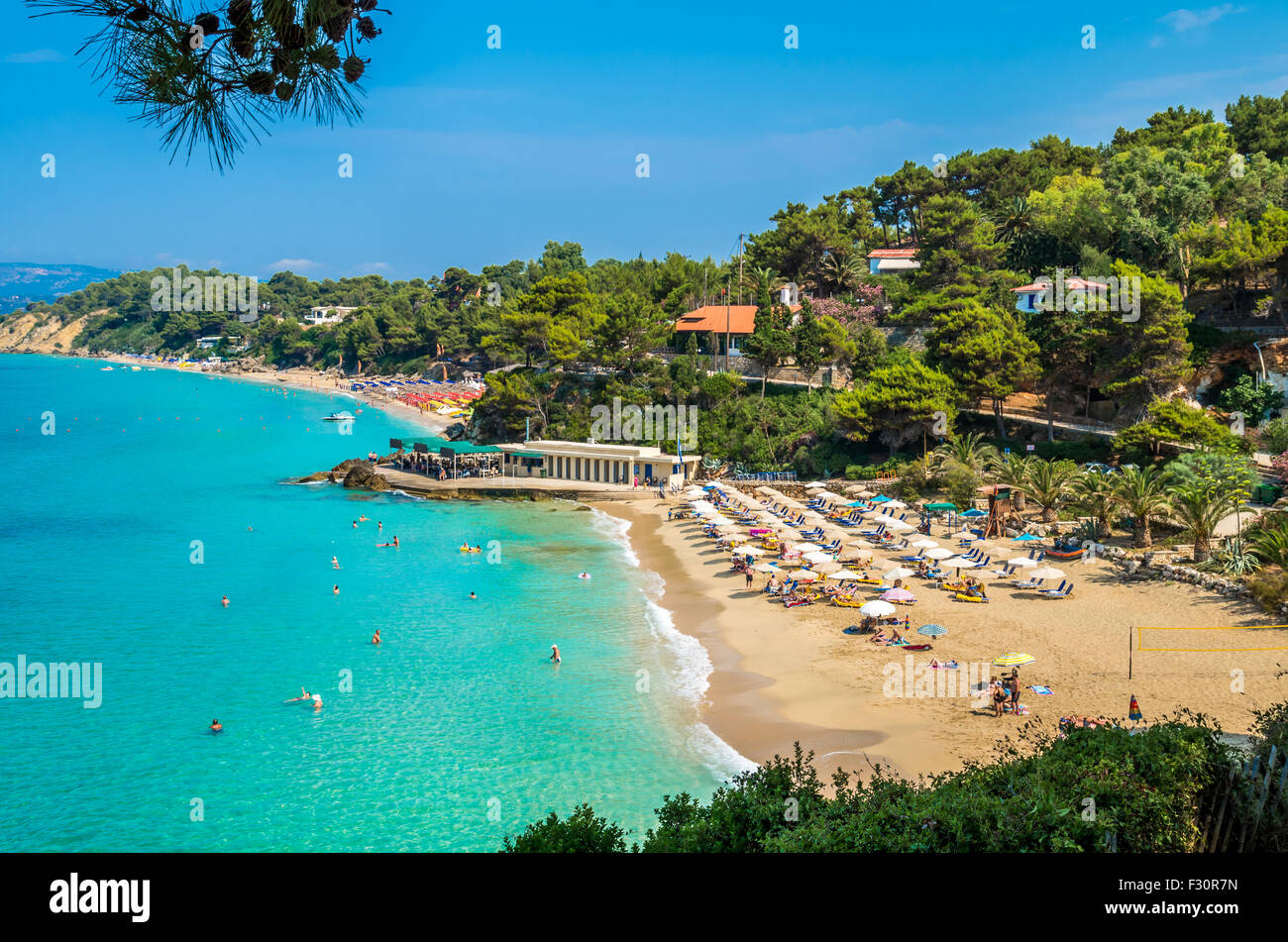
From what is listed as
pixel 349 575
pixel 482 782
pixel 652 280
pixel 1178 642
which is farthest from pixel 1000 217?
pixel 482 782

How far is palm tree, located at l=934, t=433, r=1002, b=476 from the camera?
43281mm

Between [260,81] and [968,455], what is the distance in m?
42.6

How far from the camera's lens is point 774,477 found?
54.2 m

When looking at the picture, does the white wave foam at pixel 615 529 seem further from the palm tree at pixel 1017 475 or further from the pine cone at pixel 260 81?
the pine cone at pixel 260 81

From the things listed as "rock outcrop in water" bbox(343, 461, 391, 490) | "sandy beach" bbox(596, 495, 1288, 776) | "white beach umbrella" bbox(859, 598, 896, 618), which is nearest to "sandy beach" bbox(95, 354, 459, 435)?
"rock outcrop in water" bbox(343, 461, 391, 490)

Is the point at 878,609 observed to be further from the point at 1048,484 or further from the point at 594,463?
the point at 594,463

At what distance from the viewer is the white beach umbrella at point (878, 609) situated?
2719 cm

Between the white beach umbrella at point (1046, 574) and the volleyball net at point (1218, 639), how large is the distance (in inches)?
211

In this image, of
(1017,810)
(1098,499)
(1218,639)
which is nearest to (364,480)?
(1098,499)

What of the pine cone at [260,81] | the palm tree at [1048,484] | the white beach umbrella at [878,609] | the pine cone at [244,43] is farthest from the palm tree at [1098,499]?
the pine cone at [244,43]

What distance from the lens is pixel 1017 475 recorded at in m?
39.4

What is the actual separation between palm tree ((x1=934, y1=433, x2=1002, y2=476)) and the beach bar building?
16526 millimetres

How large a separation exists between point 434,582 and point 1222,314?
44.9m

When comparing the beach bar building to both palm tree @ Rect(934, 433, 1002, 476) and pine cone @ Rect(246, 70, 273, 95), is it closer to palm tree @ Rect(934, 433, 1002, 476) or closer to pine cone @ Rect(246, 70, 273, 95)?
palm tree @ Rect(934, 433, 1002, 476)
